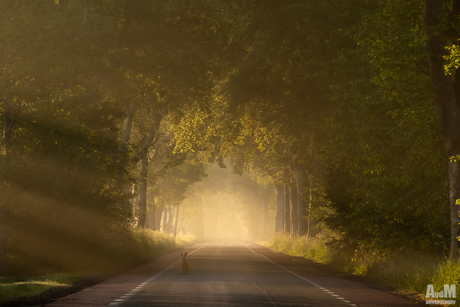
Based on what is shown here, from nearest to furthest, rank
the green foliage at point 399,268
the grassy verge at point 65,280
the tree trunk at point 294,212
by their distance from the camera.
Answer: the grassy verge at point 65,280
the green foliage at point 399,268
the tree trunk at point 294,212

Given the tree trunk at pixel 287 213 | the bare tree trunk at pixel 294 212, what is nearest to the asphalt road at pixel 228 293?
the bare tree trunk at pixel 294 212

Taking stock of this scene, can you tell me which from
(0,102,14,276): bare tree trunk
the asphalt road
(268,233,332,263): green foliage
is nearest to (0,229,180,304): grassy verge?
the asphalt road

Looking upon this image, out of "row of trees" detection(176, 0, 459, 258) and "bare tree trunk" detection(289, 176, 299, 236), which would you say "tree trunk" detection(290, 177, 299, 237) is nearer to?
"bare tree trunk" detection(289, 176, 299, 236)

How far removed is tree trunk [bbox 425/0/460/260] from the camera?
14727 mm

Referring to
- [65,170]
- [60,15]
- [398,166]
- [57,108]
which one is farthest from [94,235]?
[398,166]

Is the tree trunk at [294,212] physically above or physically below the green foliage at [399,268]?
above

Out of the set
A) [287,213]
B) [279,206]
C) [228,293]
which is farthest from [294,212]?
[228,293]

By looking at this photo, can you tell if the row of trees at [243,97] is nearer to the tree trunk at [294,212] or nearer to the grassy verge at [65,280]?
the grassy verge at [65,280]

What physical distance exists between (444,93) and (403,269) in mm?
5500

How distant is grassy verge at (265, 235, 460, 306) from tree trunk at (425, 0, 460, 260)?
111 cm

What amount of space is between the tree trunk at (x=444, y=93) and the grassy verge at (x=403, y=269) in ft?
3.63

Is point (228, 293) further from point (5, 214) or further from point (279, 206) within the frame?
point (279, 206)

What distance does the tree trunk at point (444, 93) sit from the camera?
48.3 feet

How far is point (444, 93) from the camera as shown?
49.2 ft
